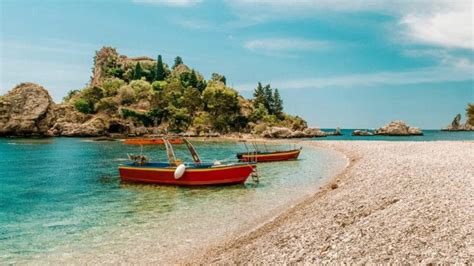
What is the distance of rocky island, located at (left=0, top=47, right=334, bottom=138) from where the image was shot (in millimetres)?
117375

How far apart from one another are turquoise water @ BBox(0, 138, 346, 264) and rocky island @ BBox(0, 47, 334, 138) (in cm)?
9067

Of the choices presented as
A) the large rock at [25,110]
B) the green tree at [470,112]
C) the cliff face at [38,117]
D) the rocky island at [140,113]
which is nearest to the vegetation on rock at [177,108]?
the rocky island at [140,113]

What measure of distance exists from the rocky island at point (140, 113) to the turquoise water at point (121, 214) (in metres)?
90.7

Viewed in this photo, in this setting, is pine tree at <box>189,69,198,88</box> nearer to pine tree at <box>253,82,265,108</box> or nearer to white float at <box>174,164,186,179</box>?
pine tree at <box>253,82,265,108</box>

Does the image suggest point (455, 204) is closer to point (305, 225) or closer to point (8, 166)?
point (305, 225)

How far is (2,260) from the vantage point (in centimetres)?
1284

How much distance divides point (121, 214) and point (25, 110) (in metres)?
116

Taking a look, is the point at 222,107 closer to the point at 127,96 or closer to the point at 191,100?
the point at 191,100

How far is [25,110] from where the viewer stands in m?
117

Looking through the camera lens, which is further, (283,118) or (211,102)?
(283,118)

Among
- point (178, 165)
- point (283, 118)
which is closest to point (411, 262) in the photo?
point (178, 165)

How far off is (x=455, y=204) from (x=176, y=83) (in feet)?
435

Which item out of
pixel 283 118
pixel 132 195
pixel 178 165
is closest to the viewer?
pixel 132 195

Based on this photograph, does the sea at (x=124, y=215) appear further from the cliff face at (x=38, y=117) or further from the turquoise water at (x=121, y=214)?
the cliff face at (x=38, y=117)
